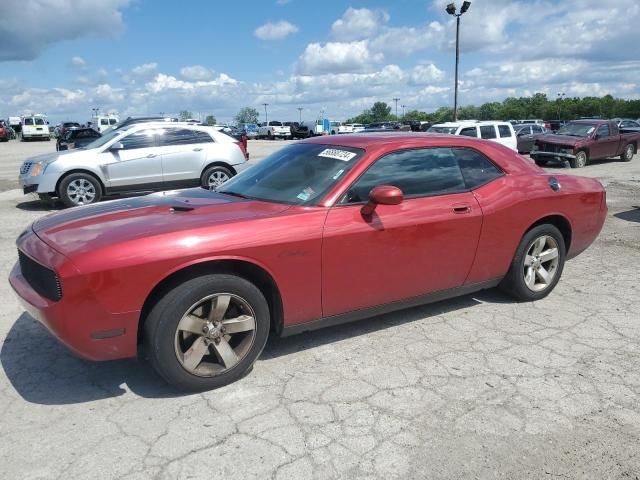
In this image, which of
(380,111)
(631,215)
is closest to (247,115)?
(380,111)

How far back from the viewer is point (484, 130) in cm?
1566

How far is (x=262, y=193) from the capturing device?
3.93 m

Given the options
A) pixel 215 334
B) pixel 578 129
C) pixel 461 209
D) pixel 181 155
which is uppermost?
pixel 578 129

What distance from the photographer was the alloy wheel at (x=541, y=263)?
467 cm

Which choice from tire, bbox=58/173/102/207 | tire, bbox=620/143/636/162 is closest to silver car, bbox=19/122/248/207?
tire, bbox=58/173/102/207

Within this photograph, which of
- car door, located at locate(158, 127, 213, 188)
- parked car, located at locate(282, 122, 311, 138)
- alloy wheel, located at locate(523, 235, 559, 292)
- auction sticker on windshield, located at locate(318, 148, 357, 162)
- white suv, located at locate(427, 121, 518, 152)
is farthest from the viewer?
parked car, located at locate(282, 122, 311, 138)

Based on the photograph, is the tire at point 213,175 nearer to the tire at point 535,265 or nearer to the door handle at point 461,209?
the tire at point 535,265

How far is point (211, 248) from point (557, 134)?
18678 millimetres

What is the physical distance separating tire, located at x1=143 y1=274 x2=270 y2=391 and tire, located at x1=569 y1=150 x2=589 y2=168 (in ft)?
55.4

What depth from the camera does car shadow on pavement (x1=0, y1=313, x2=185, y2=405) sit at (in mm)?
3225

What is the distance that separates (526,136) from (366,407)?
21850mm

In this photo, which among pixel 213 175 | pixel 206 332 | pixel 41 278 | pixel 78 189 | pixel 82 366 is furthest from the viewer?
pixel 213 175

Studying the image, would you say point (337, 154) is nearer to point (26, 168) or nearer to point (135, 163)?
point (135, 163)

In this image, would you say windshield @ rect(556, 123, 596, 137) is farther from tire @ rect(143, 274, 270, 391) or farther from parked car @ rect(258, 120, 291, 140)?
parked car @ rect(258, 120, 291, 140)
